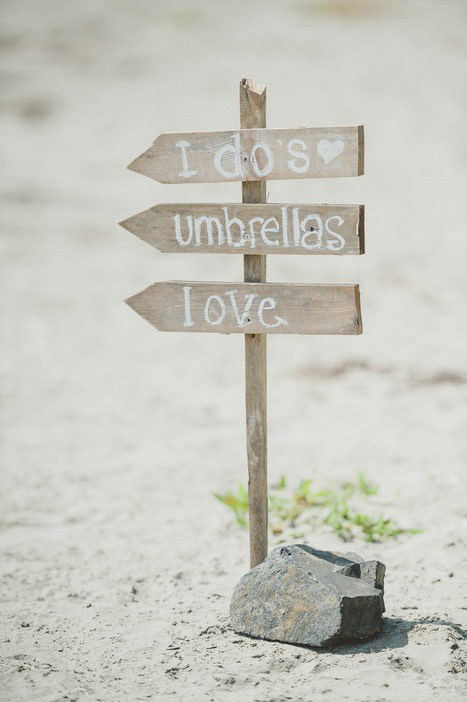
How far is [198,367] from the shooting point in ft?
27.8

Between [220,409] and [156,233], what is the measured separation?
3776 mm

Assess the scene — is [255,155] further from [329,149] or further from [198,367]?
[198,367]

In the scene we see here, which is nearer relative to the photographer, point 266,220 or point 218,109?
point 266,220

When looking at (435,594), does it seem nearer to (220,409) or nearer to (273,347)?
(220,409)

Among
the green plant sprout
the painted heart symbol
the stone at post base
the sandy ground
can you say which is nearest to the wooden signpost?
the painted heart symbol

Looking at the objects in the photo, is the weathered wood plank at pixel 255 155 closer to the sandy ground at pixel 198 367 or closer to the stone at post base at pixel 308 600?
the stone at post base at pixel 308 600

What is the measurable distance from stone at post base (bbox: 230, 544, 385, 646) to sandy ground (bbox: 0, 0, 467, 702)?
0.08m

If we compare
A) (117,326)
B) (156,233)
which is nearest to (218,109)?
(117,326)

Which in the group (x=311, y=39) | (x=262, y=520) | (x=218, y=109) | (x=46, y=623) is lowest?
(x=46, y=623)

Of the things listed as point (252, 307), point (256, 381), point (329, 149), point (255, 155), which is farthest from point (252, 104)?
point (256, 381)

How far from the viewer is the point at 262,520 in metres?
3.79

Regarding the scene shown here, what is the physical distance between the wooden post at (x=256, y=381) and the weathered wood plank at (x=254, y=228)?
0.11 metres

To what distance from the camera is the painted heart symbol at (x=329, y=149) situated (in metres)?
3.32

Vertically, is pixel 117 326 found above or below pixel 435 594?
above
